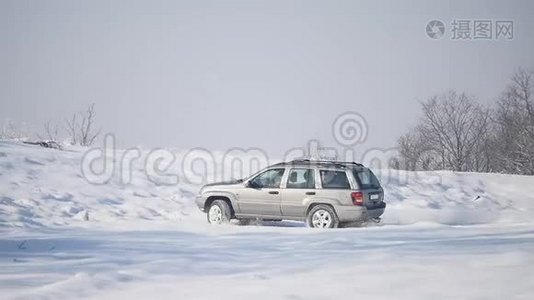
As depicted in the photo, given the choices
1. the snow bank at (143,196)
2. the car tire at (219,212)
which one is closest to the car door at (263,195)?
the car tire at (219,212)

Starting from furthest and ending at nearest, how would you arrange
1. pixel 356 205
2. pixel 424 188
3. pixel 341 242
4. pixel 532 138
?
pixel 532 138
pixel 424 188
pixel 356 205
pixel 341 242

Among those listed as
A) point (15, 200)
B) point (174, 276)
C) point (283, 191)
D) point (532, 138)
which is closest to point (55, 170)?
point (15, 200)

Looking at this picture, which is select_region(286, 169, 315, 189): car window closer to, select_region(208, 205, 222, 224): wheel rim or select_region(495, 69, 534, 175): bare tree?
select_region(208, 205, 222, 224): wheel rim

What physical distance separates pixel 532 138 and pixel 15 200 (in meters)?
40.9

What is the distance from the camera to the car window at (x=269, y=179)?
1301 cm

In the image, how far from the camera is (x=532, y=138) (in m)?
42.0

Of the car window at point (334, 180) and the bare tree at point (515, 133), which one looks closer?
the car window at point (334, 180)

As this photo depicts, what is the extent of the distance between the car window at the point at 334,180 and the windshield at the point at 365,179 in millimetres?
284

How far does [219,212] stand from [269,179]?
1.66 m

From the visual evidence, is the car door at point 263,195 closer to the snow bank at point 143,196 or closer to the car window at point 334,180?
the car window at point 334,180

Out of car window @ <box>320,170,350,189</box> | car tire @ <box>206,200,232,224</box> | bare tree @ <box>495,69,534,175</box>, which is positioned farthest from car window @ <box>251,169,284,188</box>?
bare tree @ <box>495,69,534,175</box>

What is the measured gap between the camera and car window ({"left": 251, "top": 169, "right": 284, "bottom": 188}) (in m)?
13.0

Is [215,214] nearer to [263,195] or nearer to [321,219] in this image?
[263,195]

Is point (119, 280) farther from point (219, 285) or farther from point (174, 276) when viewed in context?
point (219, 285)
